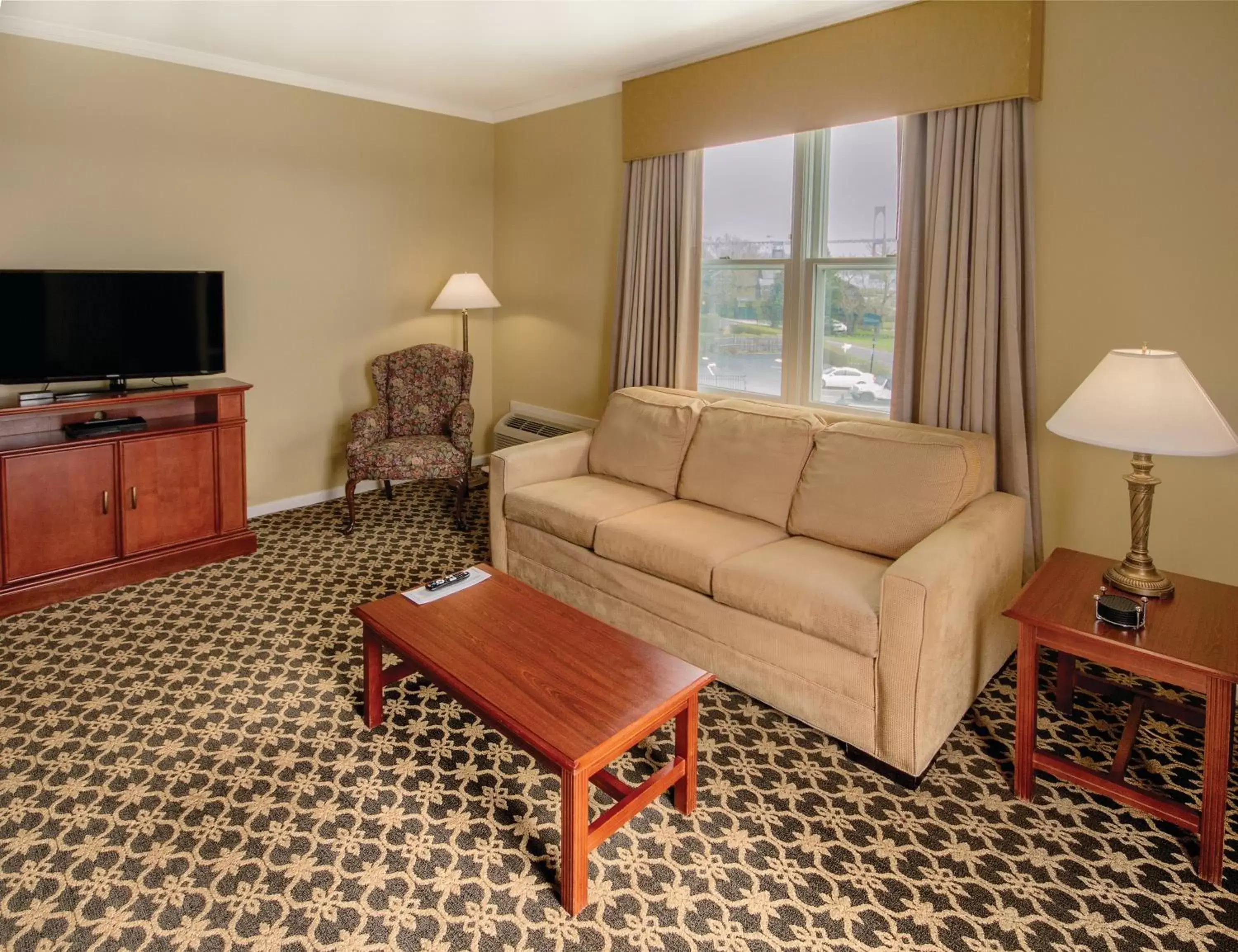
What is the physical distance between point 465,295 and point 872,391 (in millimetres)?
2730

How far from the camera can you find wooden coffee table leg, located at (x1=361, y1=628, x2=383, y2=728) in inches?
102

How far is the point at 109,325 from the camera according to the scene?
12.5 ft

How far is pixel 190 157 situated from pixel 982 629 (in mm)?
4574

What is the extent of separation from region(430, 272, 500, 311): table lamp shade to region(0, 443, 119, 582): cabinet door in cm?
214

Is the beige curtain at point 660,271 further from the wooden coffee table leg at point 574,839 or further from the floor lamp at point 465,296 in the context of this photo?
the wooden coffee table leg at point 574,839

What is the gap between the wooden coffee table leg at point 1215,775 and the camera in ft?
6.34

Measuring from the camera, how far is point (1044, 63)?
2.99 meters

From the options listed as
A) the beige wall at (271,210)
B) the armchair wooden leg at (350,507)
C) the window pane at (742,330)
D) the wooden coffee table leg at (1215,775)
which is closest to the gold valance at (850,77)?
the window pane at (742,330)

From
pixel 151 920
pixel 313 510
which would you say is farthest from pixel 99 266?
pixel 151 920

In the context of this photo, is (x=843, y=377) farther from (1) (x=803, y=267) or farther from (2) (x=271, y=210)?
(2) (x=271, y=210)

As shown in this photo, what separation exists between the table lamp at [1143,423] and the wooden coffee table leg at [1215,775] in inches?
17.5

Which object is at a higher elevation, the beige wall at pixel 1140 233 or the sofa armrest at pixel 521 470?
the beige wall at pixel 1140 233

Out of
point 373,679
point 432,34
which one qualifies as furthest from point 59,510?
point 432,34

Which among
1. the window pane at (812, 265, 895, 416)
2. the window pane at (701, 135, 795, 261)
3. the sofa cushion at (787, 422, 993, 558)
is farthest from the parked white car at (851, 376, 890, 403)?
the window pane at (701, 135, 795, 261)
